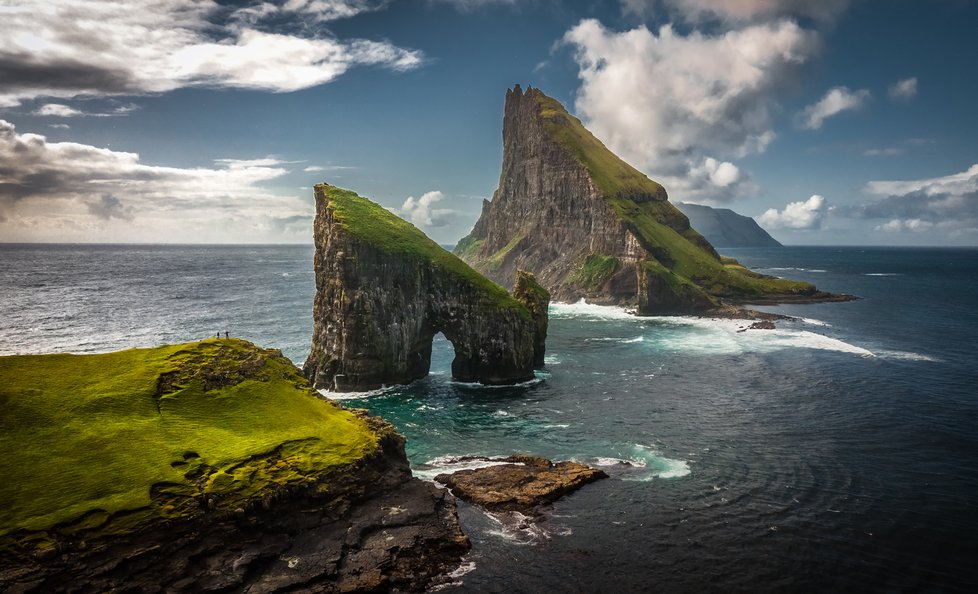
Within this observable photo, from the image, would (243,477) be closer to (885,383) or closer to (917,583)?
(917,583)

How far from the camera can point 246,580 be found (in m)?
23.8

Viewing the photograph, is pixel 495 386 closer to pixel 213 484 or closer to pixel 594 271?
pixel 213 484

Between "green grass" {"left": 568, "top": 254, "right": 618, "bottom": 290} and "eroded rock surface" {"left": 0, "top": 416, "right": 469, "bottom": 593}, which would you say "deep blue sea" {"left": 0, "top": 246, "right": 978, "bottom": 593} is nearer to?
"eroded rock surface" {"left": 0, "top": 416, "right": 469, "bottom": 593}

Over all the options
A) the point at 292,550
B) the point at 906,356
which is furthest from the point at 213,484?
the point at 906,356

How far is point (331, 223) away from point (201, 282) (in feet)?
464

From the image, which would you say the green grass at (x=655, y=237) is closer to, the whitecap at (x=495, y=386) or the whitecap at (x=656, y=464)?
the whitecap at (x=495, y=386)

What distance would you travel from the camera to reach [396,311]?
63219mm

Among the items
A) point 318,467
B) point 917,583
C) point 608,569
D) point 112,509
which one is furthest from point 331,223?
point 917,583

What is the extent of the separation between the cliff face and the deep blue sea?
4627 millimetres

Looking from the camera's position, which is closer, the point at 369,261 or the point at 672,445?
the point at 672,445

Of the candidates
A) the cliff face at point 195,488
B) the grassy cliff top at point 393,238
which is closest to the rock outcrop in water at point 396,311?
the grassy cliff top at point 393,238

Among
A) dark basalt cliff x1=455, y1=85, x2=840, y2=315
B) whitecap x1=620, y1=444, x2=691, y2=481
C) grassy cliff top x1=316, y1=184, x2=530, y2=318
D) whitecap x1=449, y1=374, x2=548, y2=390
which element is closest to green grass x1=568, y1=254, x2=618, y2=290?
dark basalt cliff x1=455, y1=85, x2=840, y2=315

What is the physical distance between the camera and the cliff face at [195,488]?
23016 millimetres

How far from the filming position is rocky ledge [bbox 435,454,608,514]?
3381 cm
